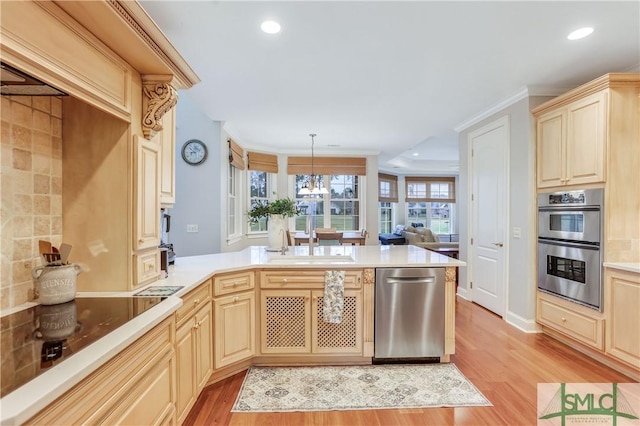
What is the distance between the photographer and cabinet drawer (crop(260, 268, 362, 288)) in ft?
8.14

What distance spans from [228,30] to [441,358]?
313cm

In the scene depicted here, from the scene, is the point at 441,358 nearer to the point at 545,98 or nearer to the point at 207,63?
the point at 545,98

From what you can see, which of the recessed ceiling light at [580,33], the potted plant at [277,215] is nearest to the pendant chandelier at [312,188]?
the potted plant at [277,215]

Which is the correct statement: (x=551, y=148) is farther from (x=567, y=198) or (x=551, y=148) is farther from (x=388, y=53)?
(x=388, y=53)

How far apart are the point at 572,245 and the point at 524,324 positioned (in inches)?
40.9

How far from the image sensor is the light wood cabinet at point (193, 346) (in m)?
1.71

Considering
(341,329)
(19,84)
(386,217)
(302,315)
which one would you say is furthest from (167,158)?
(386,217)

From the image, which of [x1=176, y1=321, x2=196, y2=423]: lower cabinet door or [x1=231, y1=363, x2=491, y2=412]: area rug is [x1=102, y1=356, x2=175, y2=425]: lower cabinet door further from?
[x1=231, y1=363, x2=491, y2=412]: area rug

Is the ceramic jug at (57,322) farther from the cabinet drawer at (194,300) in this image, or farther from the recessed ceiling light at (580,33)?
the recessed ceiling light at (580,33)

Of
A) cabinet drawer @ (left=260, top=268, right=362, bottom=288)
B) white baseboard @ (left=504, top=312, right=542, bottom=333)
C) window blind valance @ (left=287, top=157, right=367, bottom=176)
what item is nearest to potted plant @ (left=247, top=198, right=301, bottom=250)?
cabinet drawer @ (left=260, top=268, right=362, bottom=288)

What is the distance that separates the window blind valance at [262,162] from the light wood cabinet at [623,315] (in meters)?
5.22

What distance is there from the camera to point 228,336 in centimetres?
230

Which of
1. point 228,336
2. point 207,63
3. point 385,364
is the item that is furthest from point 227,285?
point 207,63

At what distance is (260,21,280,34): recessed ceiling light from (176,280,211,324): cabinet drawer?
1868mm
